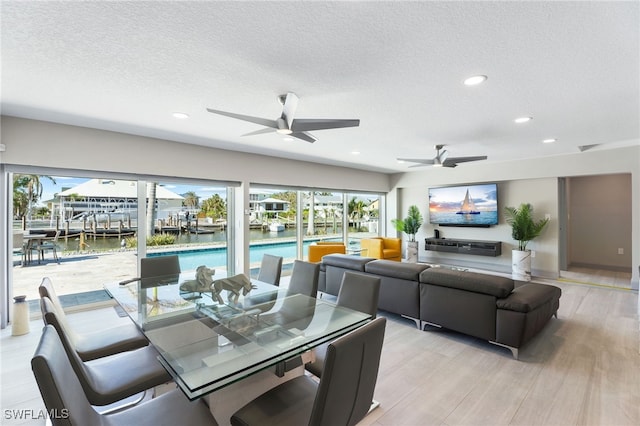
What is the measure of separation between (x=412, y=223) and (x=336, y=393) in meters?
7.15

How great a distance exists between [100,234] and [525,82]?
18.0 ft

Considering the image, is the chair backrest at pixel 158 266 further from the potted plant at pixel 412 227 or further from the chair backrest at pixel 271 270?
the potted plant at pixel 412 227

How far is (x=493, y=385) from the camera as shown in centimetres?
235

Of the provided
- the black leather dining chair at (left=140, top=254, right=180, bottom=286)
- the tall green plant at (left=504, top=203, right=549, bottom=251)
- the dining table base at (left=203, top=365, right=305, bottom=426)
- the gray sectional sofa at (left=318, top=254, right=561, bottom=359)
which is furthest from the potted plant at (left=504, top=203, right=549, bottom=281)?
the black leather dining chair at (left=140, top=254, right=180, bottom=286)

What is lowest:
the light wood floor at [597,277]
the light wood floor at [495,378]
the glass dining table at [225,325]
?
the light wood floor at [495,378]

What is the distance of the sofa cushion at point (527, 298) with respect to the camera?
8.77 feet

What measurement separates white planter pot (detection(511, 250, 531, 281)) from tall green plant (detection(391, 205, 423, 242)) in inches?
92.6

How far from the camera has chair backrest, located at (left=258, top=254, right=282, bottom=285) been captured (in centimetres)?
326

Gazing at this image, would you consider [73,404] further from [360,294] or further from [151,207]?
[151,207]

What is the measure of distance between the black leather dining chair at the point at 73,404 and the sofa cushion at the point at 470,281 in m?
2.53

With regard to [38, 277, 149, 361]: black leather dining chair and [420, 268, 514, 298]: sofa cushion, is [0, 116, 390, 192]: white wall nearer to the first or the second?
[38, 277, 149, 361]: black leather dining chair

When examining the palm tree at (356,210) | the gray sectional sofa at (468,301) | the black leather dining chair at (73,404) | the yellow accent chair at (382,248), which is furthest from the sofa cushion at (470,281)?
the palm tree at (356,210)

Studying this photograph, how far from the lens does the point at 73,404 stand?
3.51 feet

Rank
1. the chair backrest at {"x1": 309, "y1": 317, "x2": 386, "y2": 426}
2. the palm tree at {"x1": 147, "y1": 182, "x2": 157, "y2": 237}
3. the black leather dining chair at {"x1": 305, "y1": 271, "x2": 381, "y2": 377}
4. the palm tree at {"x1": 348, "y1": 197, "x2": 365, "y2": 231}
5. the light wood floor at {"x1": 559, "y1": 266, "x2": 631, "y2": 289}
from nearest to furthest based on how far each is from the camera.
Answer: the chair backrest at {"x1": 309, "y1": 317, "x2": 386, "y2": 426} < the black leather dining chair at {"x1": 305, "y1": 271, "x2": 381, "y2": 377} < the palm tree at {"x1": 147, "y1": 182, "x2": 157, "y2": 237} < the light wood floor at {"x1": 559, "y1": 266, "x2": 631, "y2": 289} < the palm tree at {"x1": 348, "y1": 197, "x2": 365, "y2": 231}
